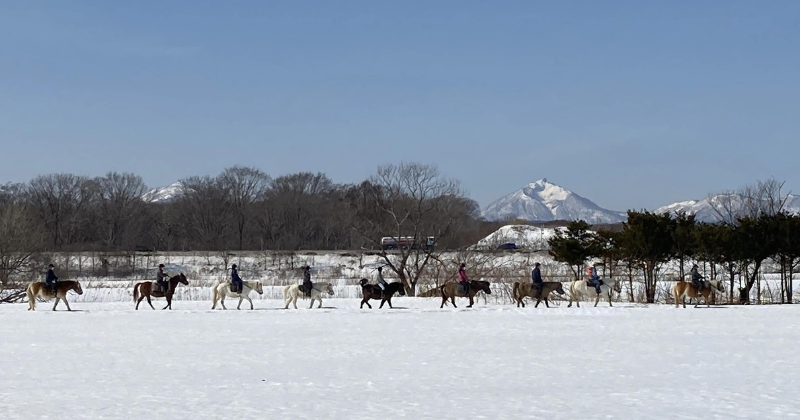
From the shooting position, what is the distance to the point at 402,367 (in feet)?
43.6

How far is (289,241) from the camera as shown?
85188 millimetres

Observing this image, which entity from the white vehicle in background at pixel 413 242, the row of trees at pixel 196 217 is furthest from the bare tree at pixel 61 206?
the white vehicle in background at pixel 413 242

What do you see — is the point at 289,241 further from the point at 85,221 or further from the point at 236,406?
the point at 236,406

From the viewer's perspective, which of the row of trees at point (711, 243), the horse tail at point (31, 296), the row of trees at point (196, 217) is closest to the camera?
the horse tail at point (31, 296)

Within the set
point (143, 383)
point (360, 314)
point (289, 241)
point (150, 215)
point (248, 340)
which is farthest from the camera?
point (150, 215)

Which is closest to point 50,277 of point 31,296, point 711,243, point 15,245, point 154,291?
point 31,296

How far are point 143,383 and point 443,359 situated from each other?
504 centimetres

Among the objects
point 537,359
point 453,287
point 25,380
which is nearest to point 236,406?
point 25,380

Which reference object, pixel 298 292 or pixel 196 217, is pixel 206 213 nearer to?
pixel 196 217

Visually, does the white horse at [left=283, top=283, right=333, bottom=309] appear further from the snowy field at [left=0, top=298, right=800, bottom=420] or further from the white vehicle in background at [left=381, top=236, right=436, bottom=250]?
the white vehicle in background at [left=381, top=236, right=436, bottom=250]

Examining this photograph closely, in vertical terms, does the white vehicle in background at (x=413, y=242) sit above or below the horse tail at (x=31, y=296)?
above

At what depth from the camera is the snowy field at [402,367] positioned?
979 centimetres

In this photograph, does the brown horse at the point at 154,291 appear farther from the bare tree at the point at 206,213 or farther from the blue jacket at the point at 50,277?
the bare tree at the point at 206,213

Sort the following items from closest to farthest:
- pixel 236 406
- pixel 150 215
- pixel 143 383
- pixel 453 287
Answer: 1. pixel 236 406
2. pixel 143 383
3. pixel 453 287
4. pixel 150 215
